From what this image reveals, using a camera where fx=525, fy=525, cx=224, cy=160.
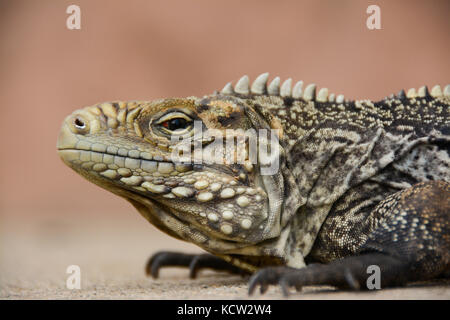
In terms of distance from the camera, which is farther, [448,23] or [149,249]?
[448,23]

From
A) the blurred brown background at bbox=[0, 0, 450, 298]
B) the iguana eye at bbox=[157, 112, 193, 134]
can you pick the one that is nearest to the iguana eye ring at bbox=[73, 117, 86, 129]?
the iguana eye at bbox=[157, 112, 193, 134]

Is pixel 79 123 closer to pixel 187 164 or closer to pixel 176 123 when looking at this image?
pixel 176 123

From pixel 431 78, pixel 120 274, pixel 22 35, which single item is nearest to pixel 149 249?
pixel 120 274

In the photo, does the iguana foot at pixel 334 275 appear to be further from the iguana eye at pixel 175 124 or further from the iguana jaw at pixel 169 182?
the iguana eye at pixel 175 124

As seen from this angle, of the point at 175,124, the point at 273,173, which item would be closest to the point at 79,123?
the point at 175,124

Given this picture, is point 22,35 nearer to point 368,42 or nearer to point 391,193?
point 368,42

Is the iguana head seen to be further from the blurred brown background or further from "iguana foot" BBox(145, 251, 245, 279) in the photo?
the blurred brown background
